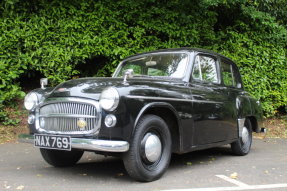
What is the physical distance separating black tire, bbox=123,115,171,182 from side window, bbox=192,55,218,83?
1.26 m

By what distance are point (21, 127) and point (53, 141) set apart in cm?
426

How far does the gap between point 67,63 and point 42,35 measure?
0.89 meters

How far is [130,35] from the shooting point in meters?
9.37

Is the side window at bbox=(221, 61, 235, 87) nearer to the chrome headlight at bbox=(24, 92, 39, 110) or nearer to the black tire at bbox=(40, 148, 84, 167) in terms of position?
the black tire at bbox=(40, 148, 84, 167)

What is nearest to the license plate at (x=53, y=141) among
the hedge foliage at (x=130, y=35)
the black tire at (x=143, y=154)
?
the black tire at (x=143, y=154)

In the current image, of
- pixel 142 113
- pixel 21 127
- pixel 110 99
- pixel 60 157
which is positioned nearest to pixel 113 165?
pixel 60 157

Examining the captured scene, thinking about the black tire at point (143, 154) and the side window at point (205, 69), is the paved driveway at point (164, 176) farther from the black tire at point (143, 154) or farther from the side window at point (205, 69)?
the side window at point (205, 69)

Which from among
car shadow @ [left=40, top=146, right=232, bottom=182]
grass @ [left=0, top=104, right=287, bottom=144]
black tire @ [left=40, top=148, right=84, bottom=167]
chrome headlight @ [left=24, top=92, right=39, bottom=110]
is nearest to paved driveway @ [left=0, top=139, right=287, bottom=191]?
car shadow @ [left=40, top=146, right=232, bottom=182]

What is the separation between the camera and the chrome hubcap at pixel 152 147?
13.2ft

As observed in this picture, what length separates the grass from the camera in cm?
748

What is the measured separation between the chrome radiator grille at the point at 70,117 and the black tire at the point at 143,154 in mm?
472

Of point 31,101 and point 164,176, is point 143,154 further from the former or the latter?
point 31,101

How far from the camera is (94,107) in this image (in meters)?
3.84

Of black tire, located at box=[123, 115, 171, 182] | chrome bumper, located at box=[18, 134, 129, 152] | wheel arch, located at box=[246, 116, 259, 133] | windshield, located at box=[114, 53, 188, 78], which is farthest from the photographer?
wheel arch, located at box=[246, 116, 259, 133]
